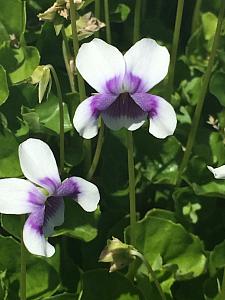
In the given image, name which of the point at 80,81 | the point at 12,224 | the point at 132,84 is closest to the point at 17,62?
the point at 80,81

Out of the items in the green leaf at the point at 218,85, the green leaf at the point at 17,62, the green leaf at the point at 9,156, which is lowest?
the green leaf at the point at 9,156

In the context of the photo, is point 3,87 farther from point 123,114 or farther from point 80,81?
point 123,114

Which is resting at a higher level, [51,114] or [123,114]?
[123,114]

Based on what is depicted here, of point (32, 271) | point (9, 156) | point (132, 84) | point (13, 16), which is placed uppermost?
point (132, 84)

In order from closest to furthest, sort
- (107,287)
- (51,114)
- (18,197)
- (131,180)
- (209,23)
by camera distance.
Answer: (18,197), (131,180), (107,287), (51,114), (209,23)

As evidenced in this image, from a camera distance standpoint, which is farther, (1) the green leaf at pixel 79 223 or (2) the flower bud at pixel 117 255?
(1) the green leaf at pixel 79 223

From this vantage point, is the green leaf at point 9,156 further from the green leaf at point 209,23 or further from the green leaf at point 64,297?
the green leaf at point 209,23

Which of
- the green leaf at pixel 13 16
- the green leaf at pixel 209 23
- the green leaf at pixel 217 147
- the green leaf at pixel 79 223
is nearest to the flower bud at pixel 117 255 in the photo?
the green leaf at pixel 79 223
